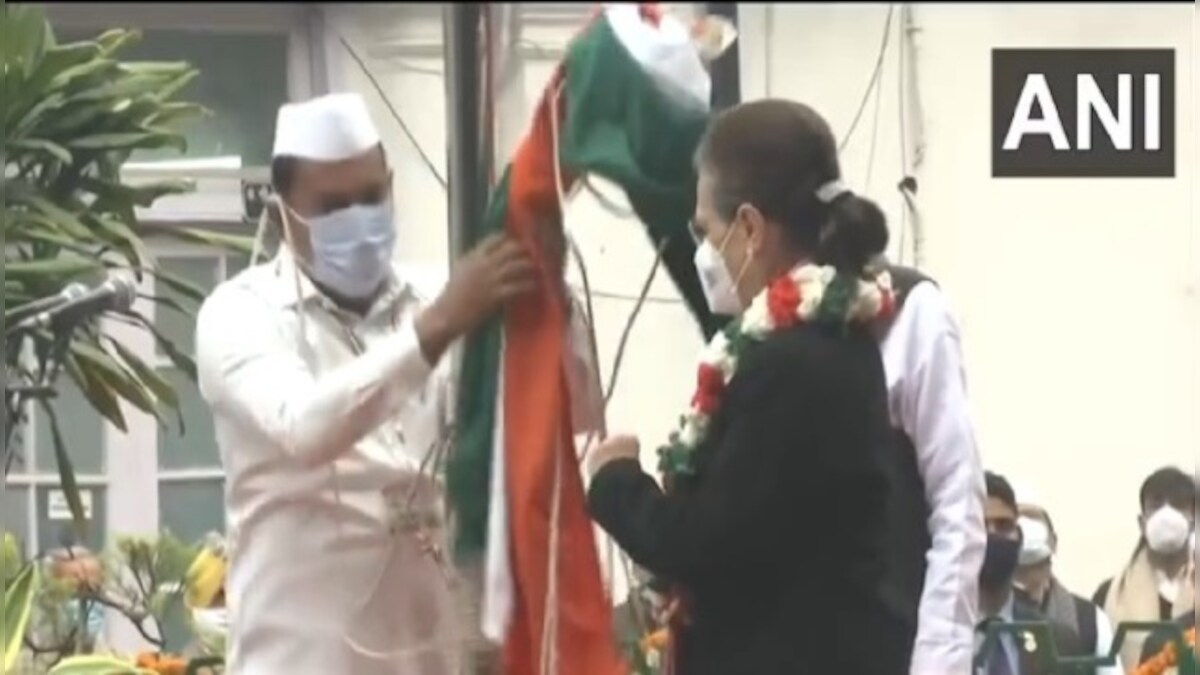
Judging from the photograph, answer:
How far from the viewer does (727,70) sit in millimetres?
2410

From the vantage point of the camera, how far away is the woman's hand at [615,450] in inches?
79.1

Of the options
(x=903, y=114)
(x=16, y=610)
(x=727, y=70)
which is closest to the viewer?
(x=727, y=70)

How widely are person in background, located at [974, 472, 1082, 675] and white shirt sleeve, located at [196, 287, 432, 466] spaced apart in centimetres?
82

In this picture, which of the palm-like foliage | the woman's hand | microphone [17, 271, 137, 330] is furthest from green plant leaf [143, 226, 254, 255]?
the woman's hand

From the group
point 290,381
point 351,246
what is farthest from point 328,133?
point 290,381

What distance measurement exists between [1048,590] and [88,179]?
1.22 meters

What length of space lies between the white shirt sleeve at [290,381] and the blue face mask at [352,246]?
0.06 m

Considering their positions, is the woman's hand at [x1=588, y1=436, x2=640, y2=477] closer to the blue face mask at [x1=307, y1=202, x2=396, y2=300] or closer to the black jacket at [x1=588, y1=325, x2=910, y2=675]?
A: the black jacket at [x1=588, y1=325, x2=910, y2=675]

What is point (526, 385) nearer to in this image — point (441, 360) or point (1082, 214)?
point (441, 360)

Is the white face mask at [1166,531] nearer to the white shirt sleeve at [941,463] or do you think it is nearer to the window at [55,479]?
the white shirt sleeve at [941,463]

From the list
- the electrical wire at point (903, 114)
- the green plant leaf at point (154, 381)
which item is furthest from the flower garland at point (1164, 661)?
the green plant leaf at point (154, 381)

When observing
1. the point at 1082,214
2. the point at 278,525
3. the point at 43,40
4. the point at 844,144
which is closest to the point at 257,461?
the point at 278,525

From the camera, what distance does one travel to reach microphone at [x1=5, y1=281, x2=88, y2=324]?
7.23 feet

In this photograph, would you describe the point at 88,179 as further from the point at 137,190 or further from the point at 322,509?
the point at 322,509
